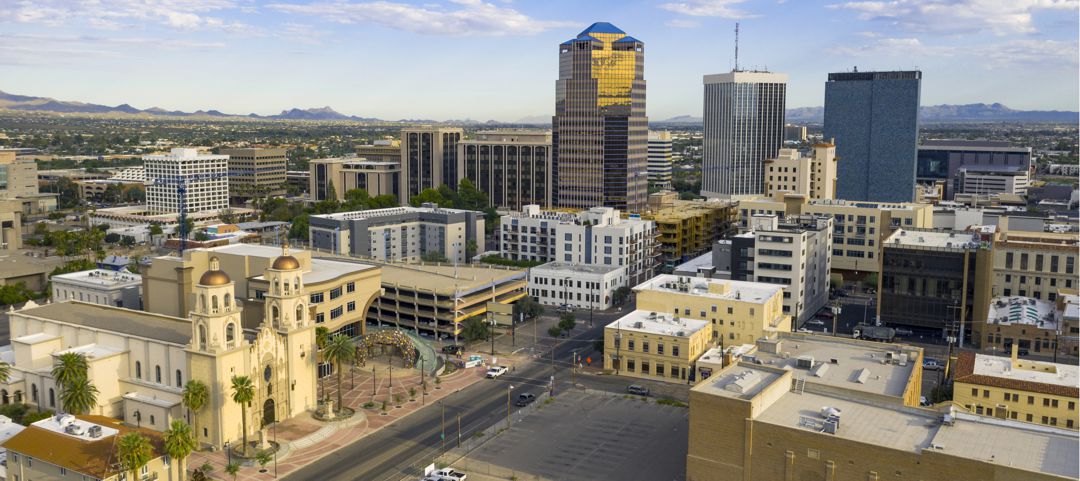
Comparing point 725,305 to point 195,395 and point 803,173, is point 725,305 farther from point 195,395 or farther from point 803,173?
point 803,173

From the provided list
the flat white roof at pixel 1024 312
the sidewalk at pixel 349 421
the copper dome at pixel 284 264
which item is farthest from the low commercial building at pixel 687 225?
the copper dome at pixel 284 264

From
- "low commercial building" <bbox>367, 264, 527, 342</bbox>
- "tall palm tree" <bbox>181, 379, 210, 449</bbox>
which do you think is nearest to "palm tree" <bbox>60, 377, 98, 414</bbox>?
"tall palm tree" <bbox>181, 379, 210, 449</bbox>

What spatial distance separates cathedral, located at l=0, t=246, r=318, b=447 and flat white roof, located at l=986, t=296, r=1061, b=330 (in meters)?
75.3

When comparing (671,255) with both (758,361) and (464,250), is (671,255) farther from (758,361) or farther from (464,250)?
(758,361)

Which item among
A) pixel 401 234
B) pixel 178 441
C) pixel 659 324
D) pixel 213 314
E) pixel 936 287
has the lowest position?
pixel 178 441

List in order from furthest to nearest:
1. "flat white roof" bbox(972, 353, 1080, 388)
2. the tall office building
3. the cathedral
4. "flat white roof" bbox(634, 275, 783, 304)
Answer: the tall office building
"flat white roof" bbox(634, 275, 783, 304)
"flat white roof" bbox(972, 353, 1080, 388)
the cathedral

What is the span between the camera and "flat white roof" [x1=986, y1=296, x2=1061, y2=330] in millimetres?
98062

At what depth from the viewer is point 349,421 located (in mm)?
79500

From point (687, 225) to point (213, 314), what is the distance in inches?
4113

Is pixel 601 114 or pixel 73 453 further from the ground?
pixel 601 114

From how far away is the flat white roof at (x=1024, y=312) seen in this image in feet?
322

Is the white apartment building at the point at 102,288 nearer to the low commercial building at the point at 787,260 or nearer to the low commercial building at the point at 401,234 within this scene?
the low commercial building at the point at 401,234

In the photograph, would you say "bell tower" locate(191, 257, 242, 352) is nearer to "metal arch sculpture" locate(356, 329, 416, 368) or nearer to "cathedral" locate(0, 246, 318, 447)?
"cathedral" locate(0, 246, 318, 447)

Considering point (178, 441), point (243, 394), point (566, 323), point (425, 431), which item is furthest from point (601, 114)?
point (178, 441)
